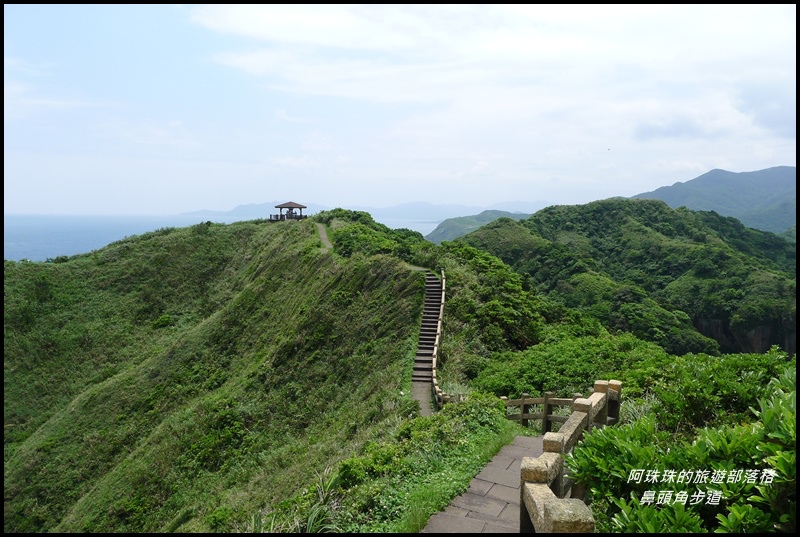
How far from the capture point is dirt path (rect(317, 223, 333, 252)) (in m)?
36.2

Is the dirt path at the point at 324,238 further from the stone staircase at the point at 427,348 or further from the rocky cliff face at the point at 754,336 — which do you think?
the rocky cliff face at the point at 754,336

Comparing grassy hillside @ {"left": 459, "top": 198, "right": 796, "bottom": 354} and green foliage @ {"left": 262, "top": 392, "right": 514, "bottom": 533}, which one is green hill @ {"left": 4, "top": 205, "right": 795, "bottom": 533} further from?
grassy hillside @ {"left": 459, "top": 198, "right": 796, "bottom": 354}

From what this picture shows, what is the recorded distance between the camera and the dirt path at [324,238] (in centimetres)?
3616

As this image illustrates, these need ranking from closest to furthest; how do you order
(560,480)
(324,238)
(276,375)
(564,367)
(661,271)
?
1. (560,480)
2. (564,367)
3. (276,375)
4. (324,238)
5. (661,271)

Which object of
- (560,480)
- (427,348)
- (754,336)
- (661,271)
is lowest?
(754,336)

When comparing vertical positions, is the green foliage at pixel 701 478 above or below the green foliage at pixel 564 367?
above

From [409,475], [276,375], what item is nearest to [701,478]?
[409,475]

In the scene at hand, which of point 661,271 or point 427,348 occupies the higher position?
point 427,348

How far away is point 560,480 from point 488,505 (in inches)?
60.7

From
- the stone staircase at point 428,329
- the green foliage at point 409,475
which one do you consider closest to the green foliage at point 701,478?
the green foliage at point 409,475

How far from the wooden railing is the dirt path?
2755 cm

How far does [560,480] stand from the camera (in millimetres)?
6297

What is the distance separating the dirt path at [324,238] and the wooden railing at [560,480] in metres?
27.5

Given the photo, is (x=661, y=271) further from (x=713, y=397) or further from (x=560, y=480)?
(x=560, y=480)
